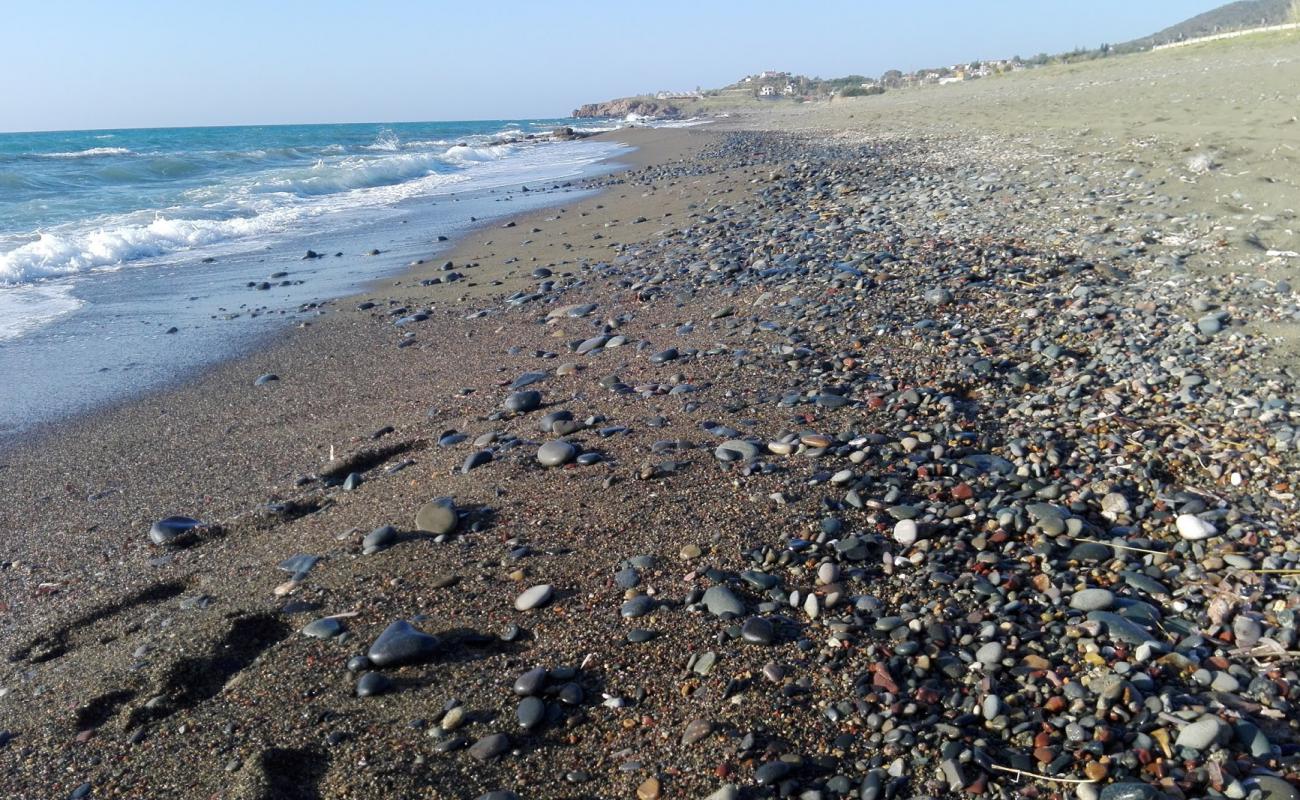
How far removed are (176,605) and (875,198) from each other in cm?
788

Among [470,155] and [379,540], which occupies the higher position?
[470,155]

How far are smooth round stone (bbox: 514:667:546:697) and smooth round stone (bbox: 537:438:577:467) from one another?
144cm

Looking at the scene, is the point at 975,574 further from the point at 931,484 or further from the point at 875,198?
the point at 875,198

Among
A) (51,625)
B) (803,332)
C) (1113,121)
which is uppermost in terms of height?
(1113,121)

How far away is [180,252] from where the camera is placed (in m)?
11.5

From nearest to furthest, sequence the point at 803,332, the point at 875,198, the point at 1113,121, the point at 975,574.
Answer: the point at 975,574 → the point at 803,332 → the point at 875,198 → the point at 1113,121

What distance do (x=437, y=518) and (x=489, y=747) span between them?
1.28 meters

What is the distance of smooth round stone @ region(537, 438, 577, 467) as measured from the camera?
371 cm

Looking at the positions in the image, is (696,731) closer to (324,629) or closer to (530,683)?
(530,683)

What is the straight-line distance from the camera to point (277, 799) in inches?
79.7

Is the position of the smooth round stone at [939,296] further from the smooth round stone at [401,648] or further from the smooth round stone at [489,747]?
the smooth round stone at [489,747]

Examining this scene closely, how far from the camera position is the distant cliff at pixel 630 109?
237 feet

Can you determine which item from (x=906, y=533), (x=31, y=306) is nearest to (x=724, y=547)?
(x=906, y=533)

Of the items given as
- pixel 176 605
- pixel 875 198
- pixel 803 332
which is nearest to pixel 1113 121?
pixel 875 198
